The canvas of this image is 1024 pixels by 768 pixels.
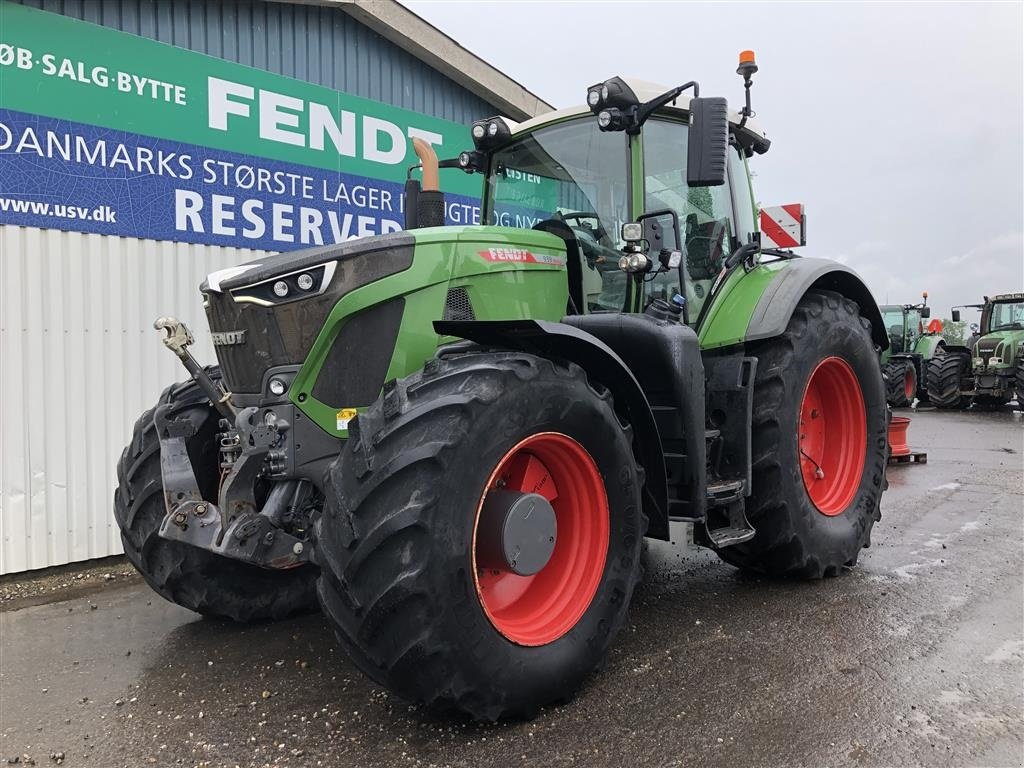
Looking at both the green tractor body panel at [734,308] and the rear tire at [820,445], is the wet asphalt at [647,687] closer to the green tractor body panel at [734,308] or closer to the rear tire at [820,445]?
the rear tire at [820,445]

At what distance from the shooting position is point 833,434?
4984 mm

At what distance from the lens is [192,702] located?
10.4 feet

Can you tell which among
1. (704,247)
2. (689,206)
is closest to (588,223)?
(689,206)

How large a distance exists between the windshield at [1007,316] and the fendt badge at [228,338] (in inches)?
710

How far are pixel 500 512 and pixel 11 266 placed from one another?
3897 millimetres

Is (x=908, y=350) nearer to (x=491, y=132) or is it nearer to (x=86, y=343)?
(x=491, y=132)

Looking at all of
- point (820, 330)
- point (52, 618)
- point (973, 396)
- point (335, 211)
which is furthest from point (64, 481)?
point (973, 396)

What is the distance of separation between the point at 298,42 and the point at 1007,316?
655 inches

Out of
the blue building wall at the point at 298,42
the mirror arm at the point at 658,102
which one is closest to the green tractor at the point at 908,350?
the blue building wall at the point at 298,42

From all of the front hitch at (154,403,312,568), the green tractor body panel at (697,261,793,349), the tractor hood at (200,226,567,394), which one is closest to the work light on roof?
the tractor hood at (200,226,567,394)

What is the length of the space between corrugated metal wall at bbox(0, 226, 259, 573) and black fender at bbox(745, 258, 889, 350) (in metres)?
4.05

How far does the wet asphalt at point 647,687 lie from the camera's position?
106 inches

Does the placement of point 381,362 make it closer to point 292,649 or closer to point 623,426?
point 623,426

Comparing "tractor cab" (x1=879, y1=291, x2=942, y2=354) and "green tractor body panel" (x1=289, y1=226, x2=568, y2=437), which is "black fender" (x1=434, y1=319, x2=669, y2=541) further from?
"tractor cab" (x1=879, y1=291, x2=942, y2=354)
